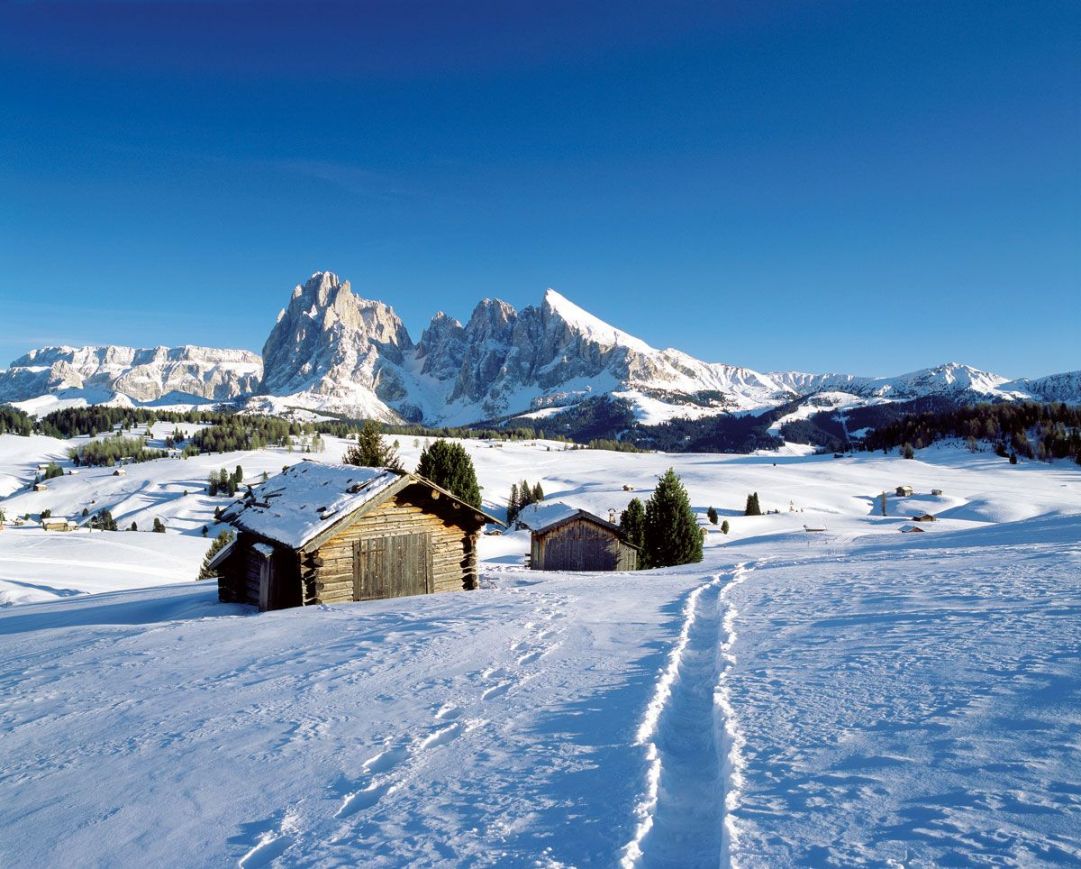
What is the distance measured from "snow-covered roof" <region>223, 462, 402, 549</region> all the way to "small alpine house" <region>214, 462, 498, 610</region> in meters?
0.05

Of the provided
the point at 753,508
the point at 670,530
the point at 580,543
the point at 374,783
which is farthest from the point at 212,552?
the point at 753,508

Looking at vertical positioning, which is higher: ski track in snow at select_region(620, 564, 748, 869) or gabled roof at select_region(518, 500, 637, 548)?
ski track in snow at select_region(620, 564, 748, 869)

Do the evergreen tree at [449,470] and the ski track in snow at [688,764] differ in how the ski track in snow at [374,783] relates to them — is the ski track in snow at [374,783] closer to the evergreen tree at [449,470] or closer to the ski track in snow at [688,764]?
the ski track in snow at [688,764]

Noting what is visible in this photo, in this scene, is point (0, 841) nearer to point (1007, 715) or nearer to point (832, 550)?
point (1007, 715)

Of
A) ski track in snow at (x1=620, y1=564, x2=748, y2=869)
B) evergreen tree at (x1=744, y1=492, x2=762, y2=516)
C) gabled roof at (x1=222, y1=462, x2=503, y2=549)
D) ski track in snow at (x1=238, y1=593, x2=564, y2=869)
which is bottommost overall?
evergreen tree at (x1=744, y1=492, x2=762, y2=516)

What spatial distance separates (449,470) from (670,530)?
57.2ft

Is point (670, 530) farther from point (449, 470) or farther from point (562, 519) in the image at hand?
point (449, 470)

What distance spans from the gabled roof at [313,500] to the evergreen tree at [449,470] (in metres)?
20.1

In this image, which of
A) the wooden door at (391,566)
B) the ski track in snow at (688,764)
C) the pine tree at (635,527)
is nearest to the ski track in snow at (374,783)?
the ski track in snow at (688,764)

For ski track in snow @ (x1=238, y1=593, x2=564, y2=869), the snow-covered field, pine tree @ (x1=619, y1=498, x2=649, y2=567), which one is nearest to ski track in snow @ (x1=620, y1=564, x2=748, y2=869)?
the snow-covered field

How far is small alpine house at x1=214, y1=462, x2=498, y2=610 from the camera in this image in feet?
72.7

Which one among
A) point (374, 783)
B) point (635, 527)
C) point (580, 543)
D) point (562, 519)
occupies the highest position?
point (374, 783)

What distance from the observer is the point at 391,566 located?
79.1 feet

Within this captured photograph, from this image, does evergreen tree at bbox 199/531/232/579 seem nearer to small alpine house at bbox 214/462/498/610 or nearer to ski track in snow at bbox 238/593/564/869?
small alpine house at bbox 214/462/498/610
